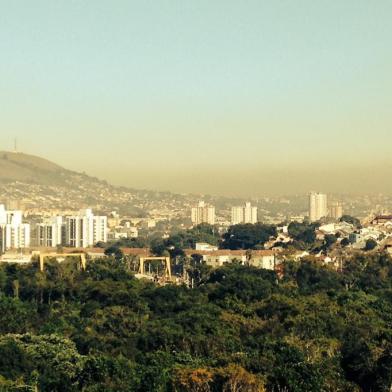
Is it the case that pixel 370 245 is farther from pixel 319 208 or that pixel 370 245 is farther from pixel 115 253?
pixel 319 208

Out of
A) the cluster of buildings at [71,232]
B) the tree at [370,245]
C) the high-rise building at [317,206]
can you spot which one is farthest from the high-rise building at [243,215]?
the tree at [370,245]

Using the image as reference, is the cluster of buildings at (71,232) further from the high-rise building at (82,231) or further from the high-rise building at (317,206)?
the high-rise building at (317,206)

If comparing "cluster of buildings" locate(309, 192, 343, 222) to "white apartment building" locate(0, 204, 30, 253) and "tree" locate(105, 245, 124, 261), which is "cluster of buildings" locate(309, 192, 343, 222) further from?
"tree" locate(105, 245, 124, 261)

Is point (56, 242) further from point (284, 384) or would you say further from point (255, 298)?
point (284, 384)

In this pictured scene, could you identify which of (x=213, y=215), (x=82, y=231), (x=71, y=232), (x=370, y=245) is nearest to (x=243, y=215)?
(x=213, y=215)

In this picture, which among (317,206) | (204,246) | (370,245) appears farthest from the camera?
(317,206)

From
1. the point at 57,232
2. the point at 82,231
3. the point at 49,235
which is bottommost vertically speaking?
the point at 49,235

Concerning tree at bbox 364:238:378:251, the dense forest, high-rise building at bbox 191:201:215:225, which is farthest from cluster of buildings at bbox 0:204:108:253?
the dense forest

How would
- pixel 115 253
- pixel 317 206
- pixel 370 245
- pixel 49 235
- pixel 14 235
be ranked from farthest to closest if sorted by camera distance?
pixel 317 206 < pixel 49 235 < pixel 14 235 < pixel 370 245 < pixel 115 253
